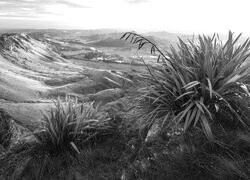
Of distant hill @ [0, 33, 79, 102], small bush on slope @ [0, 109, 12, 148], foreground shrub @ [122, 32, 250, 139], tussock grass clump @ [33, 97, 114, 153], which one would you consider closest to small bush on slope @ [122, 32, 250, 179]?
foreground shrub @ [122, 32, 250, 139]

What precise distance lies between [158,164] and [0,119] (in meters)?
3.44

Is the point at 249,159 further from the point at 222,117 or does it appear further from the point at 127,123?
the point at 127,123

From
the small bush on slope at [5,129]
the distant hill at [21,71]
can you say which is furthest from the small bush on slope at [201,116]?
the distant hill at [21,71]

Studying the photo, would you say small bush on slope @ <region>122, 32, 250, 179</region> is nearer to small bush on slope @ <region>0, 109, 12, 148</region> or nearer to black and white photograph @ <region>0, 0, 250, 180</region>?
black and white photograph @ <region>0, 0, 250, 180</region>

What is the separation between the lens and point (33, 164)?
12.8 feet

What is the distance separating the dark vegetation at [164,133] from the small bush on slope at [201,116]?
0.01 metres

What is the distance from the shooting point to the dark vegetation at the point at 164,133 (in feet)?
10.3

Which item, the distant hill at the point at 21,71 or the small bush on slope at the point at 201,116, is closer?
the small bush on slope at the point at 201,116

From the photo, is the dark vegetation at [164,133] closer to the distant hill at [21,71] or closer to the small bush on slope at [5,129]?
the small bush on slope at [5,129]

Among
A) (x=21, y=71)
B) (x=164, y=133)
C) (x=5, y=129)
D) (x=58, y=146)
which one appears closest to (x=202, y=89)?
(x=164, y=133)

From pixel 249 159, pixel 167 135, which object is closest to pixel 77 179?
pixel 167 135

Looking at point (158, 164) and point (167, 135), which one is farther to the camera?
point (167, 135)

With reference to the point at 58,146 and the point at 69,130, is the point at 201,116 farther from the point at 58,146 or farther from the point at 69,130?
the point at 58,146

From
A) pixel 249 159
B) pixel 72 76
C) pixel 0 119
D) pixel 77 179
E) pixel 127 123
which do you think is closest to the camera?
→ pixel 249 159
